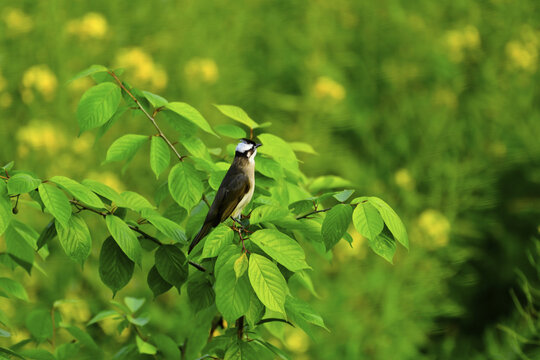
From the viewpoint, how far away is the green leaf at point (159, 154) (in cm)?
137

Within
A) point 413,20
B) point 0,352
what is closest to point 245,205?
point 0,352

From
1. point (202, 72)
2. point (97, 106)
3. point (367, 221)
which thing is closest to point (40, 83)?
point (202, 72)

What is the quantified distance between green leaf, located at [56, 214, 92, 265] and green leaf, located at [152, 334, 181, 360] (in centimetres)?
42

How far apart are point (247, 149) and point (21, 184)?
0.55 m

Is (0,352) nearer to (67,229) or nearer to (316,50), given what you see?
(67,229)

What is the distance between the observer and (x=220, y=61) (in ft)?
13.5

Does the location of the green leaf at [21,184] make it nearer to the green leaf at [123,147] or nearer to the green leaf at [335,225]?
the green leaf at [123,147]

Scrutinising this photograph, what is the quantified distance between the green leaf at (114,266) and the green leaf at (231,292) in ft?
0.95

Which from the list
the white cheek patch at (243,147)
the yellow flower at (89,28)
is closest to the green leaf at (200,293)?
the white cheek patch at (243,147)

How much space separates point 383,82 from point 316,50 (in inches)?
23.5

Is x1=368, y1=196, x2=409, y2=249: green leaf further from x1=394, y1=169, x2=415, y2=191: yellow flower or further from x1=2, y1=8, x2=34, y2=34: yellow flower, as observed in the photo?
x1=2, y1=8, x2=34, y2=34: yellow flower

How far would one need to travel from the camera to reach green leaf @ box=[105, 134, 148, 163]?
1378 millimetres

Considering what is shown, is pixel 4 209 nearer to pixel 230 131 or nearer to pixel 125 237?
pixel 125 237

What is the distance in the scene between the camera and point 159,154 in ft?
4.53
